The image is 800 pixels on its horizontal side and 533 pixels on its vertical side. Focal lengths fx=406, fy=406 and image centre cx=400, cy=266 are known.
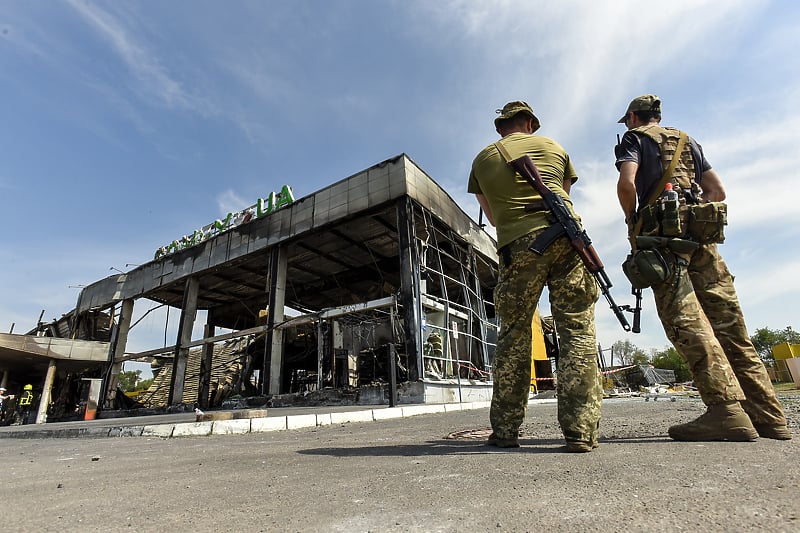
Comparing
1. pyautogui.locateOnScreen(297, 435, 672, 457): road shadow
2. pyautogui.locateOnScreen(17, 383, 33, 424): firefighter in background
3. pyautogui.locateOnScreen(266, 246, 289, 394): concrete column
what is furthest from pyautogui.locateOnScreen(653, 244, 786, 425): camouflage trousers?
pyautogui.locateOnScreen(17, 383, 33, 424): firefighter in background

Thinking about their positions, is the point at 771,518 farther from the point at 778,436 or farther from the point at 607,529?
the point at 778,436

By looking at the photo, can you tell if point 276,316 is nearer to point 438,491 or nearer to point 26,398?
point 438,491

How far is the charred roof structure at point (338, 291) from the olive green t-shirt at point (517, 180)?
7851 millimetres

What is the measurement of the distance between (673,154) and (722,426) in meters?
1.65

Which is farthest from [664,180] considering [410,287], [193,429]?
[410,287]

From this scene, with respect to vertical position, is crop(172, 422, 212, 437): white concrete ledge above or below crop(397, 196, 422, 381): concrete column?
below

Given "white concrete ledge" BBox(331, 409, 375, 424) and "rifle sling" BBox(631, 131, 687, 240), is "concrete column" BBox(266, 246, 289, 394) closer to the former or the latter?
"white concrete ledge" BBox(331, 409, 375, 424)

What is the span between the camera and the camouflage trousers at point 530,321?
2.18 metres

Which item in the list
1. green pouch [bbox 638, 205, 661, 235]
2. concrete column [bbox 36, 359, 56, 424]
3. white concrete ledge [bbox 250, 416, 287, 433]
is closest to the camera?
green pouch [bbox 638, 205, 661, 235]

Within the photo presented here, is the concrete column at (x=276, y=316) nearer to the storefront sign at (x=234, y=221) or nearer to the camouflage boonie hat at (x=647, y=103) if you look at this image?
the storefront sign at (x=234, y=221)

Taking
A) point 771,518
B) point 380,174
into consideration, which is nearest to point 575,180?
point 771,518

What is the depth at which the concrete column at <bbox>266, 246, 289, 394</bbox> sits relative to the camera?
13.1 metres

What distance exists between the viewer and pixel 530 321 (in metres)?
2.35

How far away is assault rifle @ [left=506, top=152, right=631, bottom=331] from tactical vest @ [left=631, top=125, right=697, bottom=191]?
83 centimetres
